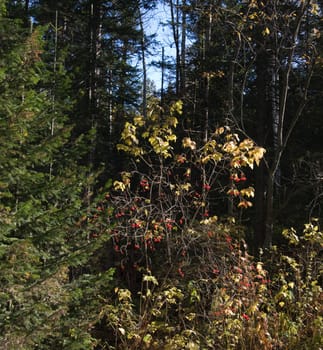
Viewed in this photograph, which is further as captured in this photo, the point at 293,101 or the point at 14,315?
the point at 293,101

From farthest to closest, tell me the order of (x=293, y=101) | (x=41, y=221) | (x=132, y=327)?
(x=293, y=101) → (x=132, y=327) → (x=41, y=221)

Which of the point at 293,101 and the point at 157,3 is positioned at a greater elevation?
the point at 157,3

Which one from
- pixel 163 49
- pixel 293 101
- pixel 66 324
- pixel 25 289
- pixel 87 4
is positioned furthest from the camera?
pixel 163 49

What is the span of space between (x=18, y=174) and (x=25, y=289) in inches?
35.2

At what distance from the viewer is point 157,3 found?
37.9 feet

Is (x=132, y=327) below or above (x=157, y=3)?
below

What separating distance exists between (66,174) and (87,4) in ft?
26.8

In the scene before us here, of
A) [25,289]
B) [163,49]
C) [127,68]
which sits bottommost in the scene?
[25,289]

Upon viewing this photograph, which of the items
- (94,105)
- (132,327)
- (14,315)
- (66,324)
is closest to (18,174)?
(14,315)

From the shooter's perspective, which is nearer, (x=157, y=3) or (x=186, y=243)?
(x=186, y=243)

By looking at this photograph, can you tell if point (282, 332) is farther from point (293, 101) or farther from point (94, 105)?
point (94, 105)

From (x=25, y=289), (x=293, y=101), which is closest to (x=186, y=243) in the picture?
(x=25, y=289)

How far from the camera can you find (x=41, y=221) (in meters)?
3.21

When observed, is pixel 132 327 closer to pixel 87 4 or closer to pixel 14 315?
pixel 14 315
